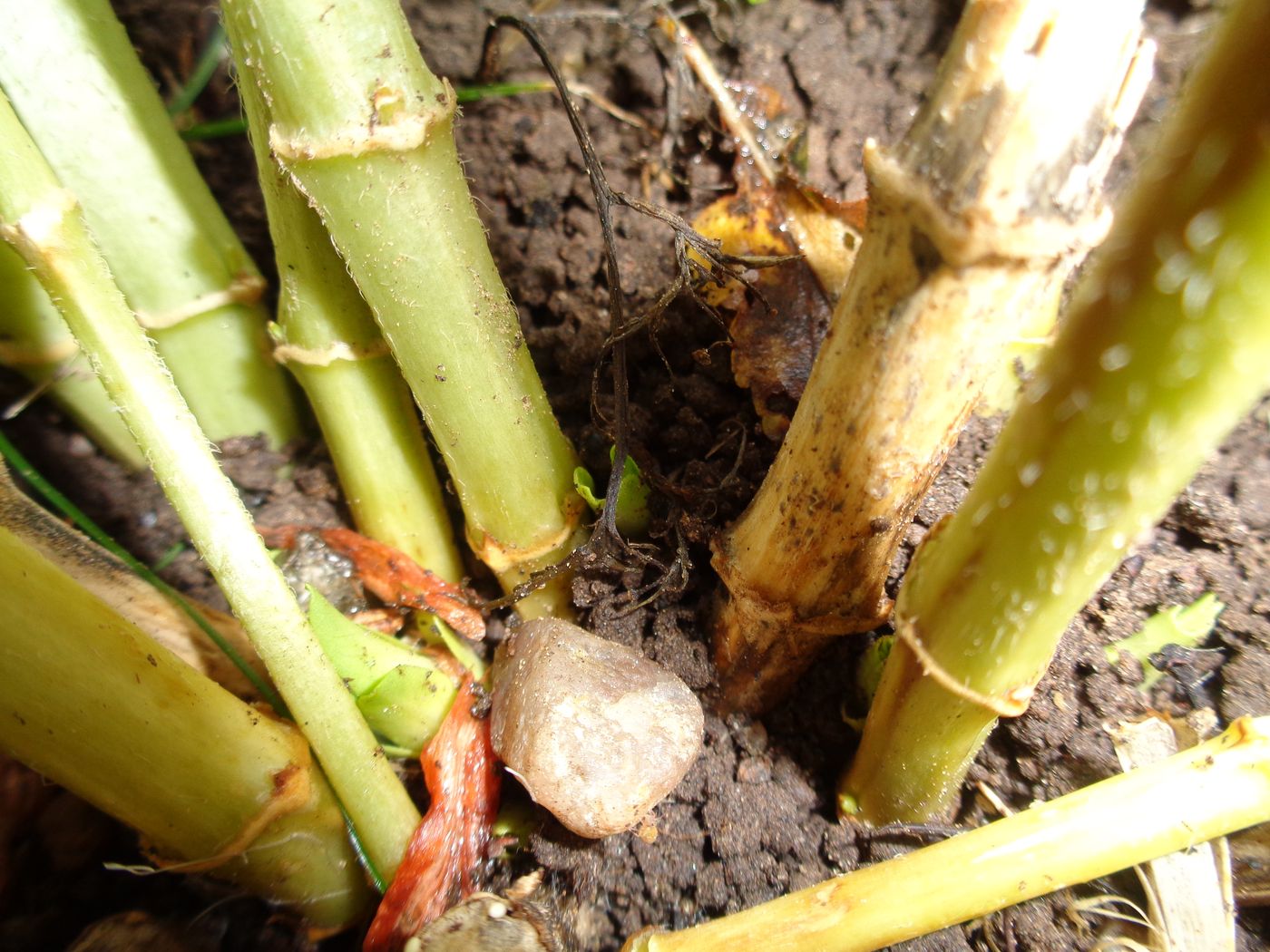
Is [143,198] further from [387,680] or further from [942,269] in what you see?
[942,269]

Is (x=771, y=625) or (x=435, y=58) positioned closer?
(x=771, y=625)

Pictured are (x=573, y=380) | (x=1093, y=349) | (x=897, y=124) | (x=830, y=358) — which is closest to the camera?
(x=1093, y=349)

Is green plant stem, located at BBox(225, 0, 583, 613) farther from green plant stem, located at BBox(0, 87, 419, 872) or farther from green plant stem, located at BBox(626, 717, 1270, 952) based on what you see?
green plant stem, located at BBox(626, 717, 1270, 952)

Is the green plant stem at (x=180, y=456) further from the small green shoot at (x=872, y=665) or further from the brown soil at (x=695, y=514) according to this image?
the small green shoot at (x=872, y=665)

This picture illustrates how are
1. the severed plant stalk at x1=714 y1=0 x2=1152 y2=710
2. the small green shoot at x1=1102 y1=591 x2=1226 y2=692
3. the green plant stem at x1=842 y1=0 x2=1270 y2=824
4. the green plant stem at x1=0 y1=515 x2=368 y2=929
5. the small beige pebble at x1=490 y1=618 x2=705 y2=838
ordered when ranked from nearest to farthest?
the green plant stem at x1=842 y1=0 x2=1270 y2=824
the severed plant stalk at x1=714 y1=0 x2=1152 y2=710
the green plant stem at x1=0 y1=515 x2=368 y2=929
the small beige pebble at x1=490 y1=618 x2=705 y2=838
the small green shoot at x1=1102 y1=591 x2=1226 y2=692

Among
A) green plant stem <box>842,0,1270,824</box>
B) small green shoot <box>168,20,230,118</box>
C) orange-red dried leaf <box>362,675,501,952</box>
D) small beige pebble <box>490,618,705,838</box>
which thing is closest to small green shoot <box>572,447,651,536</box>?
small beige pebble <box>490,618,705,838</box>

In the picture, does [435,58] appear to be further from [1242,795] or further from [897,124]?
[1242,795]

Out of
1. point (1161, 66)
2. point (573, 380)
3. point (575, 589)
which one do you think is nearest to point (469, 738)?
point (575, 589)
